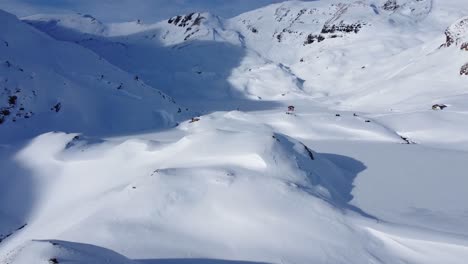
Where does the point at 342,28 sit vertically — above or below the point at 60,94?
above

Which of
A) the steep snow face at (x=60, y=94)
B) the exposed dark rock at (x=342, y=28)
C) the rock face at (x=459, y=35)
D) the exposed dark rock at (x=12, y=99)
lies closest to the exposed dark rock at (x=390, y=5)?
the exposed dark rock at (x=342, y=28)

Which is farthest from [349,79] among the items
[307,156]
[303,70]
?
[307,156]

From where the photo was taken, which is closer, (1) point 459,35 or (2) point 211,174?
(2) point 211,174

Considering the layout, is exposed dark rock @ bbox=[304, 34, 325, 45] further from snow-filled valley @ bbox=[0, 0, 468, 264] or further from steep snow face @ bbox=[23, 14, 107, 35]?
snow-filled valley @ bbox=[0, 0, 468, 264]

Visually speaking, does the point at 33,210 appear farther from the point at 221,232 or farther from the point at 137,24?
the point at 137,24

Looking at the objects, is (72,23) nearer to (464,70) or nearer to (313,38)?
(313,38)

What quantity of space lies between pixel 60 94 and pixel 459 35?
37585mm

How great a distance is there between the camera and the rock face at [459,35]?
40.5 m

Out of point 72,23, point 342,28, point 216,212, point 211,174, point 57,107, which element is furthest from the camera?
point 72,23

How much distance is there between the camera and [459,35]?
41969mm

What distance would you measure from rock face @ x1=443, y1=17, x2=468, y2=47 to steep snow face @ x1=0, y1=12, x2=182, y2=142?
28283 millimetres

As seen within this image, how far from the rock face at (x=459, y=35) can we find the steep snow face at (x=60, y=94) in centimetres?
2828

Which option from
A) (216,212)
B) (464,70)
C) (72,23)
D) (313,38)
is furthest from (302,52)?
(216,212)

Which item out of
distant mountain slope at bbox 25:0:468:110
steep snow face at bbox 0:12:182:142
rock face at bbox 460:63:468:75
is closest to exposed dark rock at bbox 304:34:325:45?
distant mountain slope at bbox 25:0:468:110
